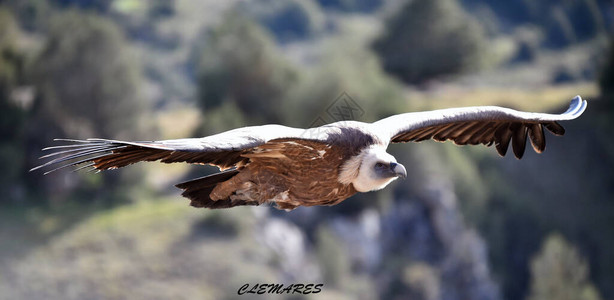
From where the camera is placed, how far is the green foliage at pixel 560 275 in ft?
120

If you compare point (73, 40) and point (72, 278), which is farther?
point (73, 40)

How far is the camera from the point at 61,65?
127ft

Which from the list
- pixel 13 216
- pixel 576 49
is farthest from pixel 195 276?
pixel 576 49

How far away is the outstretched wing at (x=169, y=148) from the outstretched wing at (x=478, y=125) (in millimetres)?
1329

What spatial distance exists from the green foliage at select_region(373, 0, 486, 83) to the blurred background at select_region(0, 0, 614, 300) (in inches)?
6.7

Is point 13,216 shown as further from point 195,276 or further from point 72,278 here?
point 195,276

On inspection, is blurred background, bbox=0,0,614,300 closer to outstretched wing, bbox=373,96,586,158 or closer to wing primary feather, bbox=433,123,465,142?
outstretched wing, bbox=373,96,586,158

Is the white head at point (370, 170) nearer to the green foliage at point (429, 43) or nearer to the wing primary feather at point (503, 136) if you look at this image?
the wing primary feather at point (503, 136)

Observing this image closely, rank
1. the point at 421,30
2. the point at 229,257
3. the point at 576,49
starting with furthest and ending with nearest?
the point at 576,49 → the point at 421,30 → the point at 229,257

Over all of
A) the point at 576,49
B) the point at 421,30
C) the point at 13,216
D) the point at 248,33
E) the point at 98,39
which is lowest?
the point at 13,216

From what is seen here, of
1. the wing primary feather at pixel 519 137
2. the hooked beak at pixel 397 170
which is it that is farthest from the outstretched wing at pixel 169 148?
the wing primary feather at pixel 519 137

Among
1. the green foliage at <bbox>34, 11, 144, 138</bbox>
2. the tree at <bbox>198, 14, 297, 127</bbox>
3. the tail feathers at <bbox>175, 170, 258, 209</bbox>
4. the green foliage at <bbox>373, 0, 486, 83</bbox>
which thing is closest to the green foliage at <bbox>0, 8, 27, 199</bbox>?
the green foliage at <bbox>34, 11, 144, 138</bbox>

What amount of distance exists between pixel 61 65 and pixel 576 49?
37209 mm

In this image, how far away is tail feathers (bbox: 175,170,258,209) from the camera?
6.67 metres
